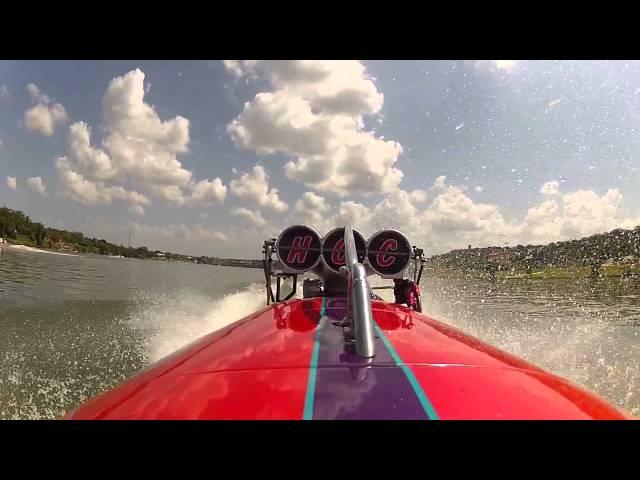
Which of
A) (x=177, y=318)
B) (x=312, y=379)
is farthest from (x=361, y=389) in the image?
(x=177, y=318)

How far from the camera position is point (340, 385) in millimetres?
1771

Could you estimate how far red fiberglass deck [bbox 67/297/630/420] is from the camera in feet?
5.33

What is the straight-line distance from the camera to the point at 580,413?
1.73 m

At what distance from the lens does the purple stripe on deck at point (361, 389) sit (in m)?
1.57

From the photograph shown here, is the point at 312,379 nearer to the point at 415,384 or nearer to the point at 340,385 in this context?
the point at 340,385

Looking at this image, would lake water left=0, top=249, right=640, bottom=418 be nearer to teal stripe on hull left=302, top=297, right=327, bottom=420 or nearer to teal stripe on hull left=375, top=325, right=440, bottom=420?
teal stripe on hull left=302, top=297, right=327, bottom=420

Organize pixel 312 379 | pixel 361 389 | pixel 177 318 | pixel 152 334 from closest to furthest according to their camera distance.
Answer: pixel 361 389
pixel 312 379
pixel 152 334
pixel 177 318

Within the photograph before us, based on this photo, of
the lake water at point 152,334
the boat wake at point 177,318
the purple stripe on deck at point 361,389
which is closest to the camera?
the purple stripe on deck at point 361,389

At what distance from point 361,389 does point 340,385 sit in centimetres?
9

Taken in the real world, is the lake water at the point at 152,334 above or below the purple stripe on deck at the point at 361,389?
below

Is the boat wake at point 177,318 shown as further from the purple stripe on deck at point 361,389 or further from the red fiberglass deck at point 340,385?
the purple stripe on deck at point 361,389

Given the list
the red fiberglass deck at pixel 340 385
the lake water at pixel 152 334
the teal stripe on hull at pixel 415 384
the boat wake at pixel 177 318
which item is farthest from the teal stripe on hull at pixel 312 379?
the boat wake at pixel 177 318
